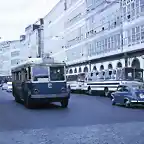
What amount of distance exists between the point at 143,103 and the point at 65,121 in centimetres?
747

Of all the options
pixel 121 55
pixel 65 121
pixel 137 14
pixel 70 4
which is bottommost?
pixel 65 121

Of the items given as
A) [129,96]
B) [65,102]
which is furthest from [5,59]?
[129,96]

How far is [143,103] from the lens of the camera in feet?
61.1

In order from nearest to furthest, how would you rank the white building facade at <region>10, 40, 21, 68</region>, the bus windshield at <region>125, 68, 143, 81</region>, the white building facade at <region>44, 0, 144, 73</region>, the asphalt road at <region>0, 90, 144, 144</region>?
the asphalt road at <region>0, 90, 144, 144</region> → the bus windshield at <region>125, 68, 143, 81</region> → the white building facade at <region>44, 0, 144, 73</region> → the white building facade at <region>10, 40, 21, 68</region>

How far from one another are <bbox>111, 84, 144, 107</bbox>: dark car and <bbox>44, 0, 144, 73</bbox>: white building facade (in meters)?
17.5

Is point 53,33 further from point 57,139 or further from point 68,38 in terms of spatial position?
point 57,139

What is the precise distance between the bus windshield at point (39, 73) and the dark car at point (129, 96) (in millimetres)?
4696

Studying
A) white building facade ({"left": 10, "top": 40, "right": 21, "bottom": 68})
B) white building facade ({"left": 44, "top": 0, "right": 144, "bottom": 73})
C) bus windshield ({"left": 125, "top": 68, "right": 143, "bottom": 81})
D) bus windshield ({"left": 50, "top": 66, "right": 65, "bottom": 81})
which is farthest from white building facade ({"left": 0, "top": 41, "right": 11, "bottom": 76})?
bus windshield ({"left": 50, "top": 66, "right": 65, "bottom": 81})

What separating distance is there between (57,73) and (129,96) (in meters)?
4.29

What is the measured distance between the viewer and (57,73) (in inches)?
715

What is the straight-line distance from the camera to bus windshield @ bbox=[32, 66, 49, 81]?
696 inches

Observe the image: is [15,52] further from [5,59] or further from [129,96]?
[129,96]

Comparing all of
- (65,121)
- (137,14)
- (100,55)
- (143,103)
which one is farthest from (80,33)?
(65,121)

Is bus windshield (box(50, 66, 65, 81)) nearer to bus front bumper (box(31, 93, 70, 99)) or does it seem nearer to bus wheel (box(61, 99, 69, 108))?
bus front bumper (box(31, 93, 70, 99))
